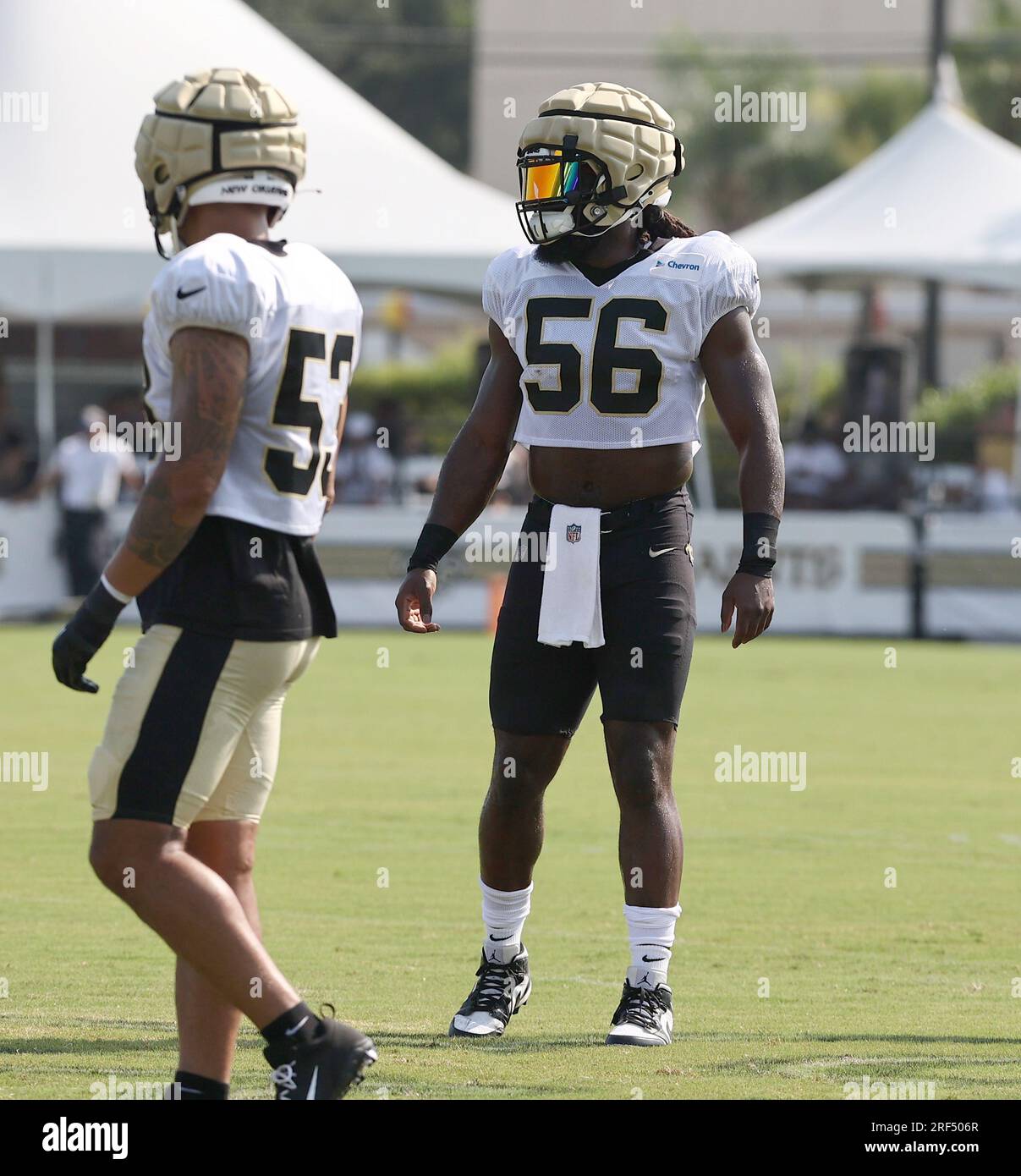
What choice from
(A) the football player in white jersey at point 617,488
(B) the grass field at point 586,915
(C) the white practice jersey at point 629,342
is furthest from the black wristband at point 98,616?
(C) the white practice jersey at point 629,342

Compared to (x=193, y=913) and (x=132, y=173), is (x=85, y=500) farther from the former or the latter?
(x=193, y=913)

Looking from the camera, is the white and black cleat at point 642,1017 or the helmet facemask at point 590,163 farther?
the helmet facemask at point 590,163

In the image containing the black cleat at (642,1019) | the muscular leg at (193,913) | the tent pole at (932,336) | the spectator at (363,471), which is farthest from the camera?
the tent pole at (932,336)

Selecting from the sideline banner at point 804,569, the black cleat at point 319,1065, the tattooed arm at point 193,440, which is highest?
the tattooed arm at point 193,440

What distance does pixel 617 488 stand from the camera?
5598 millimetres

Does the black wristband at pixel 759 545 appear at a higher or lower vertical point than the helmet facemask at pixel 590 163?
lower

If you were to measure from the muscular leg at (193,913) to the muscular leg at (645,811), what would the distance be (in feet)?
4.87

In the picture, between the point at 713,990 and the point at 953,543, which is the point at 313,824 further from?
the point at 953,543

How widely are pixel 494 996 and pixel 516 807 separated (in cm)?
51

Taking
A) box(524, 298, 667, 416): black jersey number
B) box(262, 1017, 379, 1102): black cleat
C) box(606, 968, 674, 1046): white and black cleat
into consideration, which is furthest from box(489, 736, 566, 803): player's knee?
box(262, 1017, 379, 1102): black cleat

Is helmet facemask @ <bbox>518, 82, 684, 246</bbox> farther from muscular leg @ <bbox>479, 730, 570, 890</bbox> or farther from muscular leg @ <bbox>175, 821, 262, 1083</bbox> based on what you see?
muscular leg @ <bbox>175, 821, 262, 1083</bbox>

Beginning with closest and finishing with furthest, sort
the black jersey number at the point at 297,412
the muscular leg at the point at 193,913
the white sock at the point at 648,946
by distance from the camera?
the muscular leg at the point at 193,913
the black jersey number at the point at 297,412
the white sock at the point at 648,946

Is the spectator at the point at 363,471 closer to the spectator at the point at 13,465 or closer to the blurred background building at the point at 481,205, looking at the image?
the blurred background building at the point at 481,205

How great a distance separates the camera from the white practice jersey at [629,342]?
5523mm
